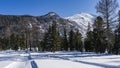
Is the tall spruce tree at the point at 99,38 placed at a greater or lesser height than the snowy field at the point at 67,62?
greater

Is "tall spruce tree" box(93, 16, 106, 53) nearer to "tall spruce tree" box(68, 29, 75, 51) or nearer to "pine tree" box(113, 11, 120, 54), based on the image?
"pine tree" box(113, 11, 120, 54)

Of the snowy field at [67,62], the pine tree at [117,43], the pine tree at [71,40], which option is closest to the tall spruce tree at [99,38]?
the pine tree at [117,43]

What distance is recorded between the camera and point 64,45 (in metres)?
102

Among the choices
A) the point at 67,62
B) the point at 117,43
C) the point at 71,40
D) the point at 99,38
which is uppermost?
the point at 71,40

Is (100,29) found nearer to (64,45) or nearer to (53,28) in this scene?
(53,28)

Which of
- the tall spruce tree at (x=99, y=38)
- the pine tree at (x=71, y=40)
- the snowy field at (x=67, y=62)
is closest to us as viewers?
the snowy field at (x=67, y=62)

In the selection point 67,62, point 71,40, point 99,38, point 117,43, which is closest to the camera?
point 67,62

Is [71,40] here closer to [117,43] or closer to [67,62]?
[117,43]

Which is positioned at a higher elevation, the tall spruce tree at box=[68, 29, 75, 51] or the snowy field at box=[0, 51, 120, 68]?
the tall spruce tree at box=[68, 29, 75, 51]

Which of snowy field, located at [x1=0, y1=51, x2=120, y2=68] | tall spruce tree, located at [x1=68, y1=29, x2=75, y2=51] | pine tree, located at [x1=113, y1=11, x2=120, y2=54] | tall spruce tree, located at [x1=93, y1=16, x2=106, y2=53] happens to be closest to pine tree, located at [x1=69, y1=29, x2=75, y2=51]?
tall spruce tree, located at [x1=68, y1=29, x2=75, y2=51]

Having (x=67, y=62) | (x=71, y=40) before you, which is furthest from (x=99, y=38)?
(x=67, y=62)

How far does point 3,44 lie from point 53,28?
5179cm

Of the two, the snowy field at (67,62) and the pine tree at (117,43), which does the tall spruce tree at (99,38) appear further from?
the snowy field at (67,62)

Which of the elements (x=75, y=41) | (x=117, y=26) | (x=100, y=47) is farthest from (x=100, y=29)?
(x=75, y=41)
